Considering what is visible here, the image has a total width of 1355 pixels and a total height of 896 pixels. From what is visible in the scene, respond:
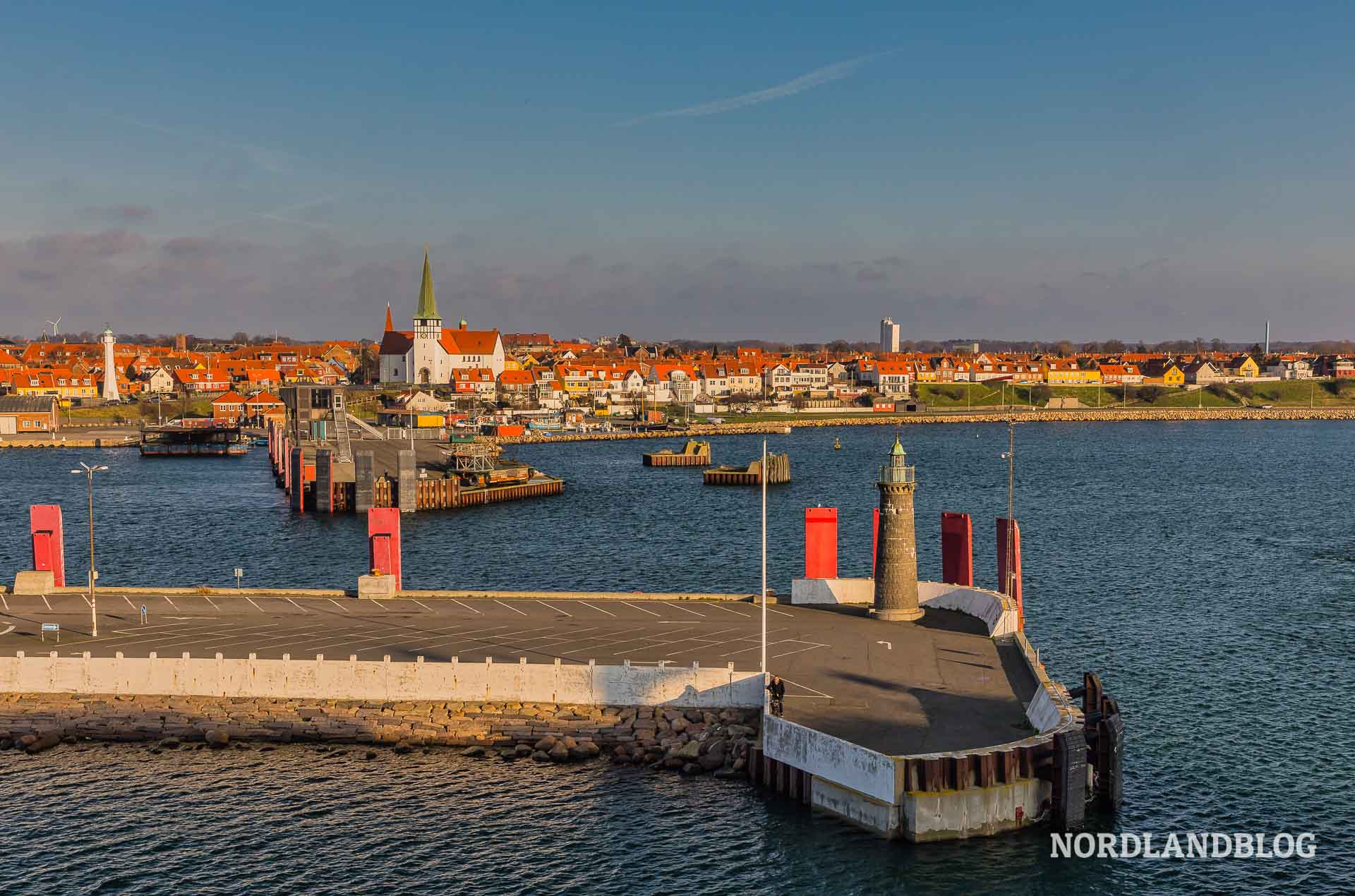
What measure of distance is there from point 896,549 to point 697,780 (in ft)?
36.7

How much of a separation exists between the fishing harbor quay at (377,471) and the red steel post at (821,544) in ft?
165

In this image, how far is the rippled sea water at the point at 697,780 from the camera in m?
26.7

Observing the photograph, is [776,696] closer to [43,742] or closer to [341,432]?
[43,742]

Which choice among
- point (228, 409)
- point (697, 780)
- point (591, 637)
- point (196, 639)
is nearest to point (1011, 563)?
point (591, 637)

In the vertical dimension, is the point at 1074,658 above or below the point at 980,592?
below

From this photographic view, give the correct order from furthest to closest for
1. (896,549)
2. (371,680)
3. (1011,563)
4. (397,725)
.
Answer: (1011,563), (896,549), (371,680), (397,725)

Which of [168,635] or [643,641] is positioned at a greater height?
[168,635]

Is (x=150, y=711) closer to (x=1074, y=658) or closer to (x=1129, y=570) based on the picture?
(x=1074, y=658)

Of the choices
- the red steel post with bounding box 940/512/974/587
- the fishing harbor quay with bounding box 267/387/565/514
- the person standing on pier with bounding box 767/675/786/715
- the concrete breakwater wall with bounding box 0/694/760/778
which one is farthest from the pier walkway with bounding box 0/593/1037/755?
the fishing harbor quay with bounding box 267/387/565/514

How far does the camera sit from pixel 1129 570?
66125 mm

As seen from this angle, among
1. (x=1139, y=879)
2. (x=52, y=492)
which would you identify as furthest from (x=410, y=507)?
(x=1139, y=879)

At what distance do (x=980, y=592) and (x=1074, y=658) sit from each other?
27.2ft

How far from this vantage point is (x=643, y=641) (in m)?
36.9

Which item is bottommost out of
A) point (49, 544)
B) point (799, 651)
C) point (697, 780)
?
point (697, 780)
